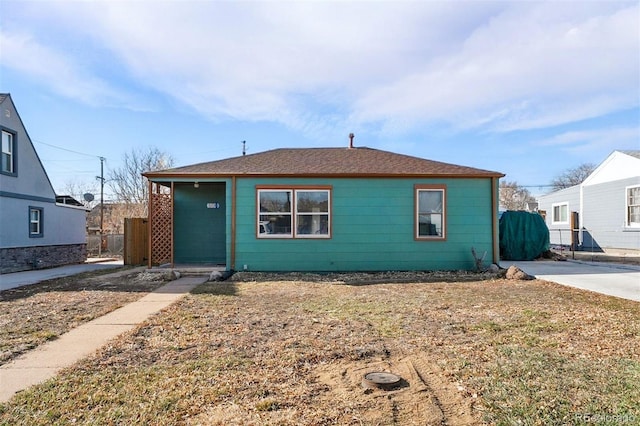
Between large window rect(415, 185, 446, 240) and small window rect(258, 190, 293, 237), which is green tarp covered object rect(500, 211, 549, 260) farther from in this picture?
small window rect(258, 190, 293, 237)

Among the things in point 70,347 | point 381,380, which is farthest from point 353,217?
point 381,380

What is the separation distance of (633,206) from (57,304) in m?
19.8

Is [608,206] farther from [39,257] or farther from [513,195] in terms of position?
[513,195]

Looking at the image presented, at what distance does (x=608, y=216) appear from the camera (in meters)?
17.0

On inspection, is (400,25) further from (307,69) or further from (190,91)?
(190,91)

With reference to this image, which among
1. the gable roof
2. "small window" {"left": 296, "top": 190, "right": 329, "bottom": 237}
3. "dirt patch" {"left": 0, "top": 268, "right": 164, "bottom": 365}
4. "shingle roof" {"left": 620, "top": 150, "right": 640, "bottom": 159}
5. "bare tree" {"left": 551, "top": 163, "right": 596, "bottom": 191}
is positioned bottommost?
"dirt patch" {"left": 0, "top": 268, "right": 164, "bottom": 365}

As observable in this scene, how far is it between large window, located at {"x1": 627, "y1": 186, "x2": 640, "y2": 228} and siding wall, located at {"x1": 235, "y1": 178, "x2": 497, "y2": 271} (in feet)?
32.3

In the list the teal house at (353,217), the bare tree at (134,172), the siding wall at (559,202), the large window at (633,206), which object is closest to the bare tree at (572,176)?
the siding wall at (559,202)

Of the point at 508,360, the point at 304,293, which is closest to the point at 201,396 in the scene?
the point at 508,360

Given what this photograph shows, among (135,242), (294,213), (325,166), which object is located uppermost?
(325,166)

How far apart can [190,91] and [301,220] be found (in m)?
7.72

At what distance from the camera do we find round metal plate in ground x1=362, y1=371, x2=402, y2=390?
3.07m

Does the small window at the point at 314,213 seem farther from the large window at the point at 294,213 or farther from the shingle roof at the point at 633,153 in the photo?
the shingle roof at the point at 633,153

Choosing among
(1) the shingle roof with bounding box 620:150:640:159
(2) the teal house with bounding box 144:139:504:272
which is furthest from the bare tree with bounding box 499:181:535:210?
(2) the teal house with bounding box 144:139:504:272
